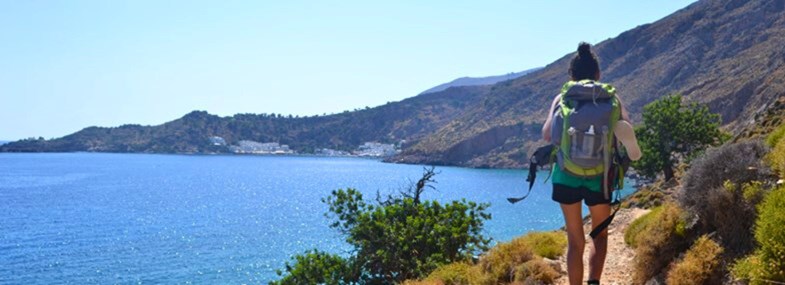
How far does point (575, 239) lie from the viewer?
5.30m

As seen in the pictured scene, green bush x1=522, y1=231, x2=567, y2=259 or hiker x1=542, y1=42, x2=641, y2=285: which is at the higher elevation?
hiker x1=542, y1=42, x2=641, y2=285

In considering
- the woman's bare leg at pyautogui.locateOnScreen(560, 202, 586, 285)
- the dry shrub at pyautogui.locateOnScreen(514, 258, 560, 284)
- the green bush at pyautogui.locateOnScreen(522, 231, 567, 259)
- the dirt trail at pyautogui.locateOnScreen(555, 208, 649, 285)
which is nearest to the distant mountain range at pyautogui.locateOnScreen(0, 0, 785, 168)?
the dirt trail at pyautogui.locateOnScreen(555, 208, 649, 285)

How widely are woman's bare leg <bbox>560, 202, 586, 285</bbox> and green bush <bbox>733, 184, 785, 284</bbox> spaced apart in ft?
4.61

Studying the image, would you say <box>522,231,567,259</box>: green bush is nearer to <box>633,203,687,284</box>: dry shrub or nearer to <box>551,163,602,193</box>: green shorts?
<box>633,203,687,284</box>: dry shrub

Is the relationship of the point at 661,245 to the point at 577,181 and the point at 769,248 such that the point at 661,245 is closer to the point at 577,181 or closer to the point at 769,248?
the point at 769,248

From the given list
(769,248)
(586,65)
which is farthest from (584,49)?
(769,248)

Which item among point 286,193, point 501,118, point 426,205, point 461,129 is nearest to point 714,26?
point 501,118

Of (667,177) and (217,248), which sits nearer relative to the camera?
(667,177)

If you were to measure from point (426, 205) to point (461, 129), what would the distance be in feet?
583

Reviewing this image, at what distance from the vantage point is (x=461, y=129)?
635ft

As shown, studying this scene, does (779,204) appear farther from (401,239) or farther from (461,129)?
(461,129)

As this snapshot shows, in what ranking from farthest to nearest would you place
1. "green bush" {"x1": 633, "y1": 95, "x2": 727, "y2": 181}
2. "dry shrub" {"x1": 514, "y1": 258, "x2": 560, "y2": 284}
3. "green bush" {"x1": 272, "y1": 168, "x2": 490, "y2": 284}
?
1. "green bush" {"x1": 633, "y1": 95, "x2": 727, "y2": 181}
2. "green bush" {"x1": 272, "y1": 168, "x2": 490, "y2": 284}
3. "dry shrub" {"x1": 514, "y1": 258, "x2": 560, "y2": 284}

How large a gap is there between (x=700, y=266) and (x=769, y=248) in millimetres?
953

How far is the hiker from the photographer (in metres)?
4.88
